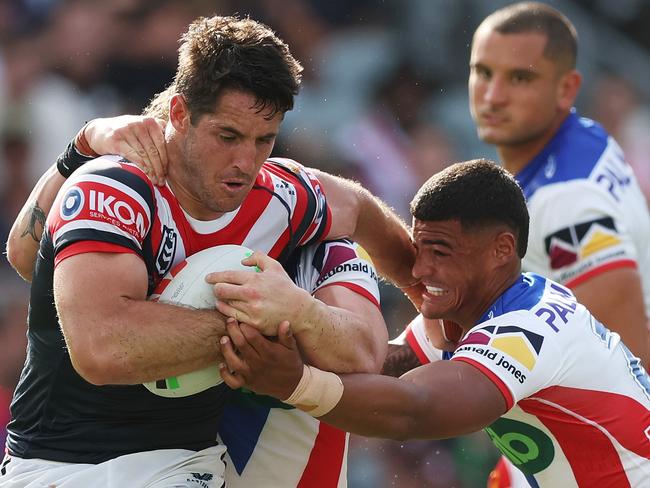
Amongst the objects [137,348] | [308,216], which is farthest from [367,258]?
[137,348]

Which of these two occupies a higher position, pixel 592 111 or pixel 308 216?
pixel 308 216

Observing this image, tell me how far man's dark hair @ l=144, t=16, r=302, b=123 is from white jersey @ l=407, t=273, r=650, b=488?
4.31 feet

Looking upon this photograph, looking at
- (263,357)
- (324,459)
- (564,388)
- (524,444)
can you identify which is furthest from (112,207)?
(524,444)

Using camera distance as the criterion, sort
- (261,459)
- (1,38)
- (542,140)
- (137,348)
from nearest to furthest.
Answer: (137,348)
(261,459)
(542,140)
(1,38)

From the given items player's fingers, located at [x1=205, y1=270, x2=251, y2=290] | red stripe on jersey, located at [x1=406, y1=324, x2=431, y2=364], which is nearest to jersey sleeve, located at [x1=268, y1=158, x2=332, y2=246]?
player's fingers, located at [x1=205, y1=270, x2=251, y2=290]

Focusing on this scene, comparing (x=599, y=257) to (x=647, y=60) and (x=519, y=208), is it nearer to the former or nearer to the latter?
(x=519, y=208)

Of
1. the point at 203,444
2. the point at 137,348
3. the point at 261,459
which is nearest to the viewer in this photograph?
the point at 137,348

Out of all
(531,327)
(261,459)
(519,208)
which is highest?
(519,208)

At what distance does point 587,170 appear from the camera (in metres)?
7.49

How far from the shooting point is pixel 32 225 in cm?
498

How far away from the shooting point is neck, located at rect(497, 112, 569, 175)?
7.91 m

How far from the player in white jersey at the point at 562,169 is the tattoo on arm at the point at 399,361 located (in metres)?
1.57

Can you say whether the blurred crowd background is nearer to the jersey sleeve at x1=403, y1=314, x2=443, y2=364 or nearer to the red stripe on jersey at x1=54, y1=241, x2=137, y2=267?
the jersey sleeve at x1=403, y1=314, x2=443, y2=364

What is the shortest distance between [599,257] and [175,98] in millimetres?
3490
